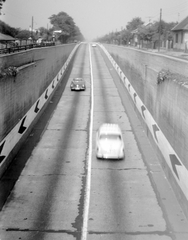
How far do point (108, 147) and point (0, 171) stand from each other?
6950 millimetres

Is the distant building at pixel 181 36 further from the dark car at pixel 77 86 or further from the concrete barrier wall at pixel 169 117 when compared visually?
the concrete barrier wall at pixel 169 117

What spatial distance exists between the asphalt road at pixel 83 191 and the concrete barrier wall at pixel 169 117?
1.00m

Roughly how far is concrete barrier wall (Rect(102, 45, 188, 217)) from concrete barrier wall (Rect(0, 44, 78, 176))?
9431mm

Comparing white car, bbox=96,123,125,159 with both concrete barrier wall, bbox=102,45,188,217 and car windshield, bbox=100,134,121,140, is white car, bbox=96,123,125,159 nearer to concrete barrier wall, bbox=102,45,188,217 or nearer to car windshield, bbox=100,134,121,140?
car windshield, bbox=100,134,121,140

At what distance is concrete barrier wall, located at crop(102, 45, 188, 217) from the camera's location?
17547mm

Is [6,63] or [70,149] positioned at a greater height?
[6,63]

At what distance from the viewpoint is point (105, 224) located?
15922 mm

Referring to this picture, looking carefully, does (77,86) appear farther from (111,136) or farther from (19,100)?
(111,136)

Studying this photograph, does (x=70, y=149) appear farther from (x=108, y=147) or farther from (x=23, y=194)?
(x=23, y=194)

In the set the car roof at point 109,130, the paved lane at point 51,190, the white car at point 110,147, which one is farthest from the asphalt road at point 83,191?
the car roof at point 109,130

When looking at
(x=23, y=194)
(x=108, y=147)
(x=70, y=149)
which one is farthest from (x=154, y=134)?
(x=23, y=194)

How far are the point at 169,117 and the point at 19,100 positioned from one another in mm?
10904

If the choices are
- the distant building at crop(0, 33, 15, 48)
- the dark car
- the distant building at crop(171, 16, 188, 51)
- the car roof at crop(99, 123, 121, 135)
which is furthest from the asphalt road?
the distant building at crop(171, 16, 188, 51)

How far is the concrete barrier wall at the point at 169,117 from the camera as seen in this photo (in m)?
17.5
